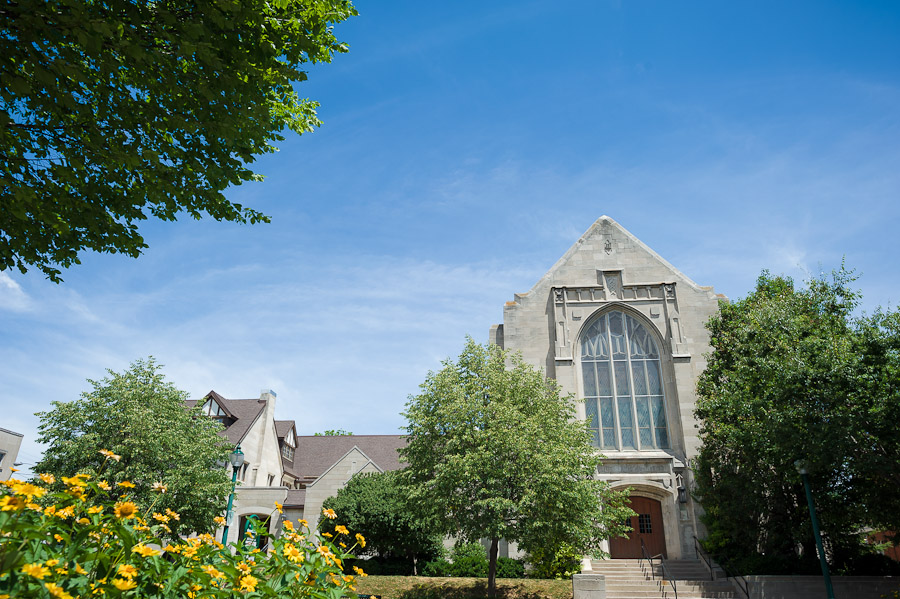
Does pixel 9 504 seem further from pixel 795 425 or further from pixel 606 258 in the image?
pixel 606 258

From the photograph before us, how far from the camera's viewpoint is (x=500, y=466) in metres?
17.8

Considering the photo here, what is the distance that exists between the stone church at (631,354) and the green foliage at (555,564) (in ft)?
13.2

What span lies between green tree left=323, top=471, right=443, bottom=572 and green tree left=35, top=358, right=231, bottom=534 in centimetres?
529

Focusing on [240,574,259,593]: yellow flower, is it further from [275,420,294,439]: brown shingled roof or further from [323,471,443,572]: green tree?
[275,420,294,439]: brown shingled roof

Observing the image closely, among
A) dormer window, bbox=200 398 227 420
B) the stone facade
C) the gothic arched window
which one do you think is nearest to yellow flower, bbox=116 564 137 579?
the gothic arched window

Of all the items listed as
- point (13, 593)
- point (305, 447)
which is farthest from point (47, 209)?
point (305, 447)

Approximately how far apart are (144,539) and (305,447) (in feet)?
136

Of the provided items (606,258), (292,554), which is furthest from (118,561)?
(606,258)

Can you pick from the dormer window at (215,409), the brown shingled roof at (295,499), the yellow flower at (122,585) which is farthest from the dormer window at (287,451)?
the yellow flower at (122,585)

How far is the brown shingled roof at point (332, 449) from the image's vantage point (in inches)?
1565

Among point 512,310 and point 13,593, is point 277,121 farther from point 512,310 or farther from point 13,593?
point 512,310

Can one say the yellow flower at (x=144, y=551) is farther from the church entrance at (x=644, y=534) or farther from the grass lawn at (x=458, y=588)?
the church entrance at (x=644, y=534)

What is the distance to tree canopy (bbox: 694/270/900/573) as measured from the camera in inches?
583

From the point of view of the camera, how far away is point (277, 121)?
9102mm
